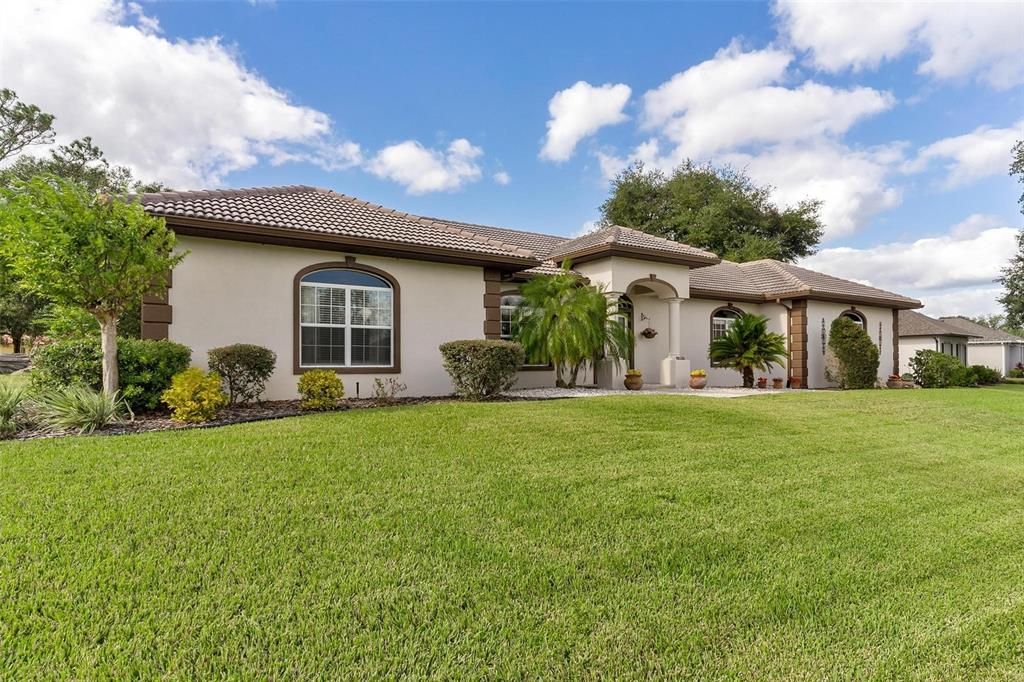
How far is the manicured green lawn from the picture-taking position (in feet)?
8.50

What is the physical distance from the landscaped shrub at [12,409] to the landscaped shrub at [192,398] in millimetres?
1600

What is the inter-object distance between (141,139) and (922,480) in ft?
84.5

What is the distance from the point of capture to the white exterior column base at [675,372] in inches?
605

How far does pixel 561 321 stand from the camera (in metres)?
12.6

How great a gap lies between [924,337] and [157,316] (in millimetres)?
34793

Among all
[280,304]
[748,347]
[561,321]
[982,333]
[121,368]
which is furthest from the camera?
[982,333]

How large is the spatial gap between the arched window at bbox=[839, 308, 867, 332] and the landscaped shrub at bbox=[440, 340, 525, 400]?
14936 millimetres

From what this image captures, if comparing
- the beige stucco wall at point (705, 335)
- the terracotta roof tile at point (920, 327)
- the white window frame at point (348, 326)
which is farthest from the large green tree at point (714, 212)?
the white window frame at point (348, 326)

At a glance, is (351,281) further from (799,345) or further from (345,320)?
(799,345)

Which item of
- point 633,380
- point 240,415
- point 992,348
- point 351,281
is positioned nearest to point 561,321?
point 633,380

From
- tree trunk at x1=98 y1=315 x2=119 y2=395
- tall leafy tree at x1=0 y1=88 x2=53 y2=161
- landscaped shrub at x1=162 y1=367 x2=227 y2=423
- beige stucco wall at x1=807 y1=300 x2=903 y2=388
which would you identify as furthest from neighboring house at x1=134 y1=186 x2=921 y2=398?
tall leafy tree at x1=0 y1=88 x2=53 y2=161

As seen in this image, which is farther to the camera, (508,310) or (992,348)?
(992,348)

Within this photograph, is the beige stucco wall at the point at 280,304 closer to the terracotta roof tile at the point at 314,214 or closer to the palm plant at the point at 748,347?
the terracotta roof tile at the point at 314,214

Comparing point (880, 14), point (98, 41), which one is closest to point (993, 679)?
point (880, 14)
